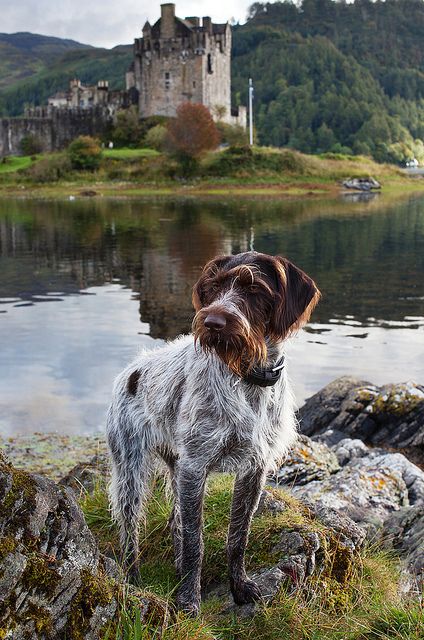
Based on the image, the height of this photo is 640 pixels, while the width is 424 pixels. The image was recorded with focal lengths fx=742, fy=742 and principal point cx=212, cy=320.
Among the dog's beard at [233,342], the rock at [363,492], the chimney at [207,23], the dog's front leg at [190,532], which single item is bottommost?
the rock at [363,492]

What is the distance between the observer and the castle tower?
95.8 meters

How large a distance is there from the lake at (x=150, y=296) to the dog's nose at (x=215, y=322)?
8.27 meters

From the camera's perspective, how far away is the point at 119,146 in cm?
9525

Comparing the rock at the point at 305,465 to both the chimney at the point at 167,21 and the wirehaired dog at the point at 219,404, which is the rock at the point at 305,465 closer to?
the wirehaired dog at the point at 219,404

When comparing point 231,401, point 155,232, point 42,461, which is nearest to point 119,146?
point 155,232

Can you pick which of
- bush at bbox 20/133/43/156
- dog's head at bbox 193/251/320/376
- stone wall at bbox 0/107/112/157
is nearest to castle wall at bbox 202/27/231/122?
stone wall at bbox 0/107/112/157

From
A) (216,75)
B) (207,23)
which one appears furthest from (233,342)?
(216,75)

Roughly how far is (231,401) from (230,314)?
659mm

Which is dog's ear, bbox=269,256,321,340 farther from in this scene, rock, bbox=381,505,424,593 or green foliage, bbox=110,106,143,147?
green foliage, bbox=110,106,143,147

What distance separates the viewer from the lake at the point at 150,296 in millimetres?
14625

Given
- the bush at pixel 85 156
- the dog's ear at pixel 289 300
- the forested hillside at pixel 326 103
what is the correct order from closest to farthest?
the dog's ear at pixel 289 300
the bush at pixel 85 156
the forested hillside at pixel 326 103

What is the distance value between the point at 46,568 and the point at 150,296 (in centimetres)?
2012

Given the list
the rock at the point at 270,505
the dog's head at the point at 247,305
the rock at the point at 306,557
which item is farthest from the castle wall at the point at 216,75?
the dog's head at the point at 247,305

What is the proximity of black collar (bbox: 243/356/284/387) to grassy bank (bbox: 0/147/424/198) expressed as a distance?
71422 mm
